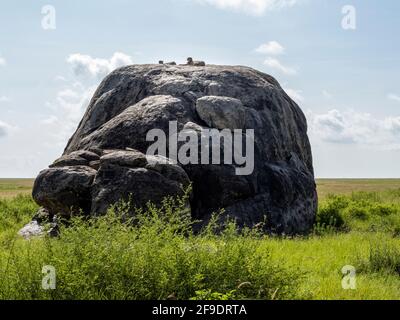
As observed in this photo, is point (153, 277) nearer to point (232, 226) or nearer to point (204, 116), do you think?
point (232, 226)

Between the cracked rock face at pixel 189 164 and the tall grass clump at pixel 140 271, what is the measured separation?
5.74 metres

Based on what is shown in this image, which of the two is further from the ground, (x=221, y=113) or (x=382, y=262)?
(x=221, y=113)

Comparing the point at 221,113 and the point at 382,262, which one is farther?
the point at 221,113

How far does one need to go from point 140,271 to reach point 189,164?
875cm

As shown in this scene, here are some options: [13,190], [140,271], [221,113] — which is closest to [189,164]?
[221,113]

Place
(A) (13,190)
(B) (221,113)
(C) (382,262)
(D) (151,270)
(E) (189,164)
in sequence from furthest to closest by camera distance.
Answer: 1. (A) (13,190)
2. (B) (221,113)
3. (E) (189,164)
4. (C) (382,262)
5. (D) (151,270)

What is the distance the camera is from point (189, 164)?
1577 centimetres

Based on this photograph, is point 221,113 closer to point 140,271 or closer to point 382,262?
point 382,262

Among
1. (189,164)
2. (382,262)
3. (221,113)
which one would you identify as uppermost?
(221,113)

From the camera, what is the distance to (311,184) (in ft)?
61.8

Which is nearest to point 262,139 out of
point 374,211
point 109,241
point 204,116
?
point 204,116

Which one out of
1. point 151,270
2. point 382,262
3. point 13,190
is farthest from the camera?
point 13,190

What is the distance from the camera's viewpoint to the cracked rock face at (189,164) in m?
14.5

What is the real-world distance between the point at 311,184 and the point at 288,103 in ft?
11.0
